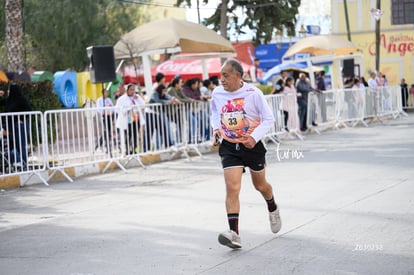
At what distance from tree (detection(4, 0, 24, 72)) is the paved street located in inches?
241

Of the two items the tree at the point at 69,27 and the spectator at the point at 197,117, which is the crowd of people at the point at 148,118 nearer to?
the spectator at the point at 197,117

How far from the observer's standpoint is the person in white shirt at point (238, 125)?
755 centimetres

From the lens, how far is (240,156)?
25.0 ft

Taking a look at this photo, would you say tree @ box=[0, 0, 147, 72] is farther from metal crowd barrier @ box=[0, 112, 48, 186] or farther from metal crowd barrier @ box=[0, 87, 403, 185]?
metal crowd barrier @ box=[0, 112, 48, 186]

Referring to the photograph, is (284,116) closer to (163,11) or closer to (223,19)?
(223,19)

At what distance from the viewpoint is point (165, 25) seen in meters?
20.3

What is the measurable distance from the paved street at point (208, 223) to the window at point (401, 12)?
30.7m

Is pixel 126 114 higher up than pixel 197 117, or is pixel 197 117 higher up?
pixel 126 114

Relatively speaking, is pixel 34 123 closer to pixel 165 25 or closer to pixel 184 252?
pixel 165 25

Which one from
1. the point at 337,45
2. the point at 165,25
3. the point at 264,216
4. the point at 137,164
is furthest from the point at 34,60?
the point at 264,216

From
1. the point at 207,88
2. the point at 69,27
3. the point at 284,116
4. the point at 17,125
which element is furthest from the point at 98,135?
the point at 69,27

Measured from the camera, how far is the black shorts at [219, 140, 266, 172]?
7.61 metres

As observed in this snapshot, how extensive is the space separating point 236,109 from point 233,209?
89cm

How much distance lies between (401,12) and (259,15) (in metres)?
14.3
